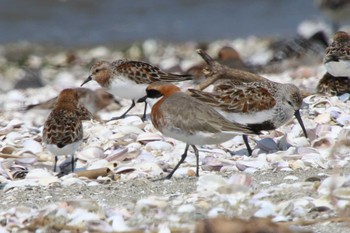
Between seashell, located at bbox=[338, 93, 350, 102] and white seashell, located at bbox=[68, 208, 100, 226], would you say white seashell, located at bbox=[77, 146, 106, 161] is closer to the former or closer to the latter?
white seashell, located at bbox=[68, 208, 100, 226]

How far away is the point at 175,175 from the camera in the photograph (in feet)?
24.9

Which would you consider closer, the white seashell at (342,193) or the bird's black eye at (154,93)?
the white seashell at (342,193)

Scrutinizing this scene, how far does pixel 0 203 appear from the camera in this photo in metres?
6.84

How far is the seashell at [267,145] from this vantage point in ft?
27.1

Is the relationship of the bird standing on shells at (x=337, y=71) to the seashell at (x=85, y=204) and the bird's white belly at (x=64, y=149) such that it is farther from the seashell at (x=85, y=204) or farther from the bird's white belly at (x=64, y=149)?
the seashell at (x=85, y=204)

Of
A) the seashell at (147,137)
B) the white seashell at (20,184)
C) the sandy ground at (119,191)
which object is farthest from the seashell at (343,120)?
the white seashell at (20,184)

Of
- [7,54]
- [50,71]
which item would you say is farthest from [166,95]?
[7,54]

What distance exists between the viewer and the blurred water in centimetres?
1967

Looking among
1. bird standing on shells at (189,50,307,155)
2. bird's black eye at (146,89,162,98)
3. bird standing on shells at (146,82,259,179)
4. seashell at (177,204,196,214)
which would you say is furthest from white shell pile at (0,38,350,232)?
bird's black eye at (146,89,162,98)

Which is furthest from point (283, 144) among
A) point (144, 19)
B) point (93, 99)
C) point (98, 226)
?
point (144, 19)

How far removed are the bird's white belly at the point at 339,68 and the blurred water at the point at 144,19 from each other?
342 inches

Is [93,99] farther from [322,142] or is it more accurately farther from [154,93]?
[322,142]

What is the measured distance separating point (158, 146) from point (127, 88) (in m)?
2.30

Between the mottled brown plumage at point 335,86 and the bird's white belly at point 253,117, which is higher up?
the bird's white belly at point 253,117
